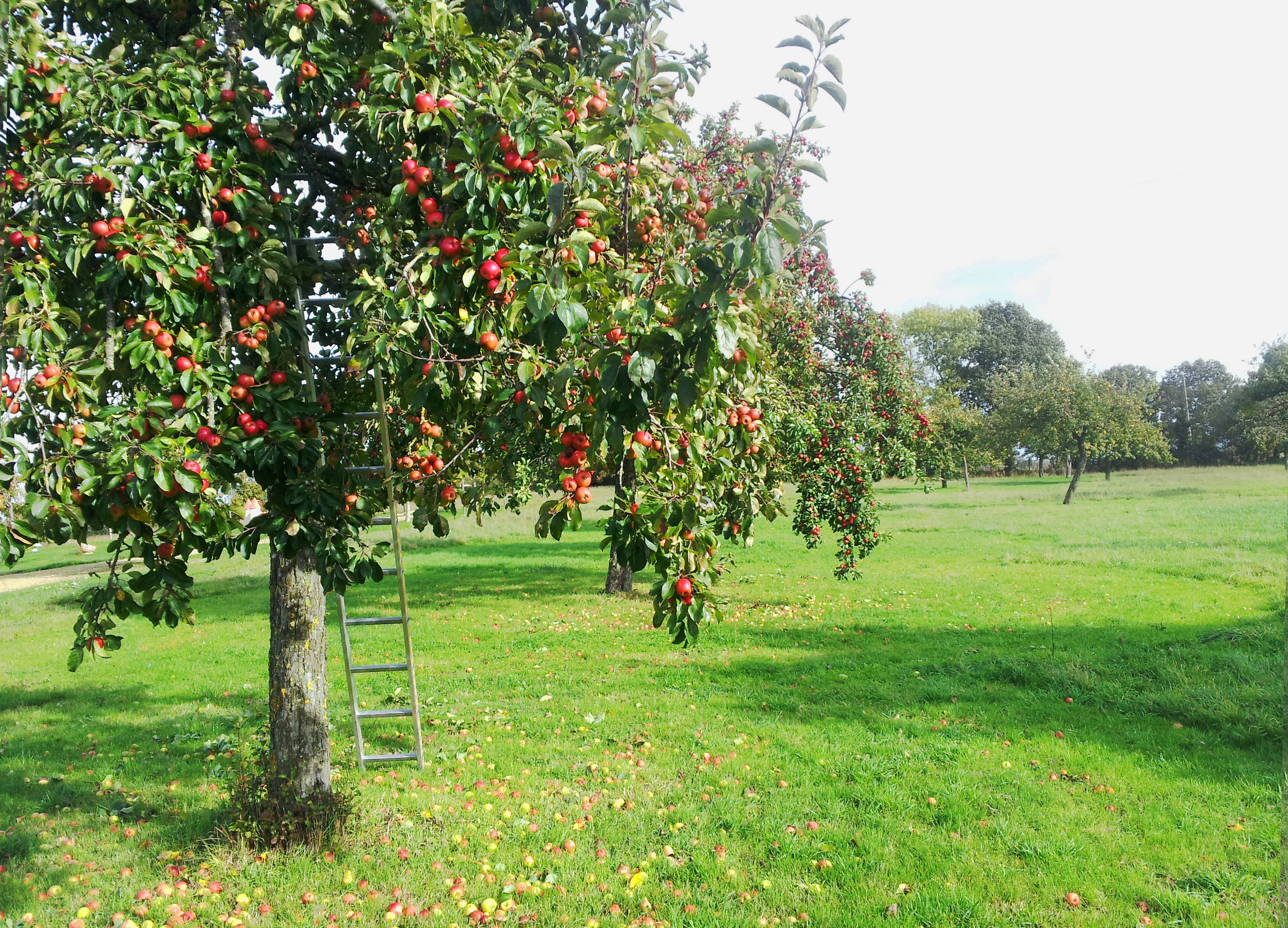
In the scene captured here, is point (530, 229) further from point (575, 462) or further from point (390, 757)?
point (390, 757)

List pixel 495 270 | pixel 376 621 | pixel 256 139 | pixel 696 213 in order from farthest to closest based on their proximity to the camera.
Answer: pixel 376 621 < pixel 256 139 < pixel 696 213 < pixel 495 270

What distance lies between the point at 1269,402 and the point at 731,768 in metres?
4.11

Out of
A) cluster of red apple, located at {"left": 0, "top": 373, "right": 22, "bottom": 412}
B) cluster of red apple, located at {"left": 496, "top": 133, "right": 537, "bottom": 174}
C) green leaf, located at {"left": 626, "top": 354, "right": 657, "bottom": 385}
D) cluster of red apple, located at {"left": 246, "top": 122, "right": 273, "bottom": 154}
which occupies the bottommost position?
green leaf, located at {"left": 626, "top": 354, "right": 657, "bottom": 385}

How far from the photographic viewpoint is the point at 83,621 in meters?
3.53

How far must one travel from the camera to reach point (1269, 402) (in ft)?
13.6

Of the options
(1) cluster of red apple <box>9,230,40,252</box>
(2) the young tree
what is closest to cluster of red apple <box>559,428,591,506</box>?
(2) the young tree

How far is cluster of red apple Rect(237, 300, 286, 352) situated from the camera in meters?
3.32

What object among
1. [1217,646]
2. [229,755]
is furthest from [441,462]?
[1217,646]

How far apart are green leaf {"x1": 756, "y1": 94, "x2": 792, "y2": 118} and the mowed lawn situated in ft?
12.0

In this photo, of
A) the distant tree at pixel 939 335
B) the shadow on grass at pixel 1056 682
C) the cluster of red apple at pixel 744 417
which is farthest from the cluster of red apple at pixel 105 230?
the distant tree at pixel 939 335

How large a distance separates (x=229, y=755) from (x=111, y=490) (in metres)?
4.61

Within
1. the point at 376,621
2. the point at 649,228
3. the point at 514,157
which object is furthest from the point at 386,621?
the point at 514,157

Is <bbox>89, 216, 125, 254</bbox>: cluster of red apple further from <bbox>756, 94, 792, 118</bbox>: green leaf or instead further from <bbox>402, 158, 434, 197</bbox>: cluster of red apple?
<bbox>756, 94, 792, 118</bbox>: green leaf

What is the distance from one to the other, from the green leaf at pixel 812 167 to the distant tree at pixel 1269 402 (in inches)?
46.8
